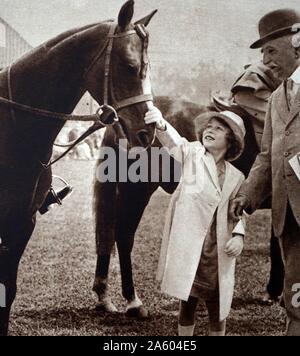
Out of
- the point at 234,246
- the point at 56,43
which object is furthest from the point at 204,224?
the point at 56,43

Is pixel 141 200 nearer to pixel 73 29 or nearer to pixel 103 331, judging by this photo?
pixel 103 331

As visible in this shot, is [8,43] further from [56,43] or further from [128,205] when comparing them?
[128,205]

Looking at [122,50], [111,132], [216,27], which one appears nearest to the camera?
[122,50]

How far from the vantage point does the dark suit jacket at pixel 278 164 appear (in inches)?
130

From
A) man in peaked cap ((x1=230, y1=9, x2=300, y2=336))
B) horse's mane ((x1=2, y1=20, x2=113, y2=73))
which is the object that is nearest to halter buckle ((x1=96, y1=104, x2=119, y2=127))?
horse's mane ((x1=2, y1=20, x2=113, y2=73))

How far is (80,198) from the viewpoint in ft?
12.7

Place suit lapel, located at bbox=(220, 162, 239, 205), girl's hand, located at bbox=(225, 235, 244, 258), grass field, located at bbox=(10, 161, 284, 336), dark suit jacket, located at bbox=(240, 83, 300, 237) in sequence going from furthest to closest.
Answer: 1. grass field, located at bbox=(10, 161, 284, 336)
2. suit lapel, located at bbox=(220, 162, 239, 205)
3. girl's hand, located at bbox=(225, 235, 244, 258)
4. dark suit jacket, located at bbox=(240, 83, 300, 237)

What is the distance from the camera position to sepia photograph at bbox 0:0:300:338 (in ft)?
11.2

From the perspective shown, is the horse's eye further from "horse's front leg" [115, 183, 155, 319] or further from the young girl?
"horse's front leg" [115, 183, 155, 319]

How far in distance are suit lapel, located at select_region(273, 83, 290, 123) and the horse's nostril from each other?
845 millimetres

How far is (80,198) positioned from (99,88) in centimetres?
85

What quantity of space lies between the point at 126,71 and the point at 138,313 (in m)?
1.67

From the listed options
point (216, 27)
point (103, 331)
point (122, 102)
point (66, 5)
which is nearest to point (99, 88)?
point (122, 102)

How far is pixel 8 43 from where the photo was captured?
150 inches
